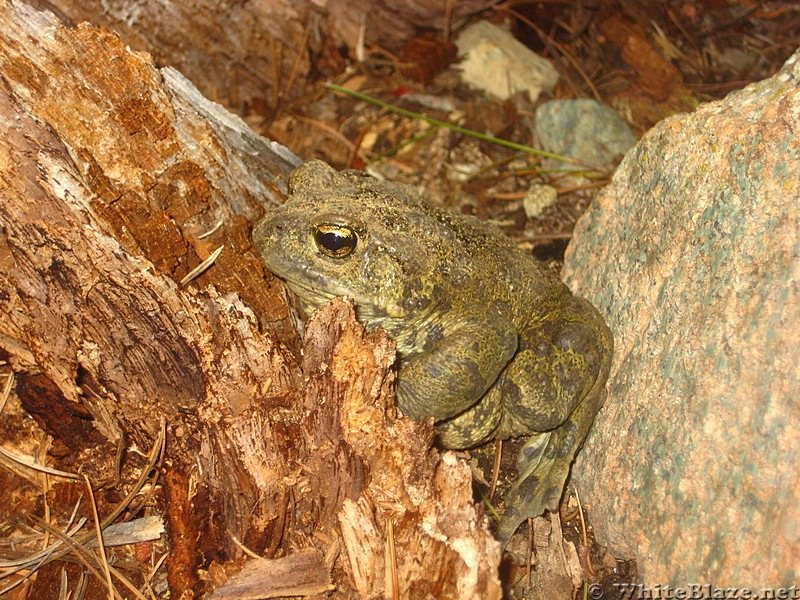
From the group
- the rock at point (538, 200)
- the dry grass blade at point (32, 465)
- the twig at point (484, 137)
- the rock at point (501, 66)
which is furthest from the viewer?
the rock at point (501, 66)

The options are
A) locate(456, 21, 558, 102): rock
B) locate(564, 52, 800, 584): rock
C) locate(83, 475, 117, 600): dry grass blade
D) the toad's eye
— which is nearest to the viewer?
locate(564, 52, 800, 584): rock

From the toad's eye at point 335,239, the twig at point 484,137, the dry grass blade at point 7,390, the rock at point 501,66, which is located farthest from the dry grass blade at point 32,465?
the rock at point 501,66

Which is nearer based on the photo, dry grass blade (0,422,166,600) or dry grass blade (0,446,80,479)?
dry grass blade (0,422,166,600)

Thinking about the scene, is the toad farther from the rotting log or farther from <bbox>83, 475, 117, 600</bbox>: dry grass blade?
<bbox>83, 475, 117, 600</bbox>: dry grass blade

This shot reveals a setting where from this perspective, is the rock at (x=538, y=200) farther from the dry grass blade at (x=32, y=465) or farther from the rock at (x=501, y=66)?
the dry grass blade at (x=32, y=465)

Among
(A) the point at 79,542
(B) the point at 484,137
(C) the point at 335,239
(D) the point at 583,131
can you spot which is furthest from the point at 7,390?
(D) the point at 583,131

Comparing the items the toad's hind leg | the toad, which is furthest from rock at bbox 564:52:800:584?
the toad

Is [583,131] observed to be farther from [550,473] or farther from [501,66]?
→ [550,473]
